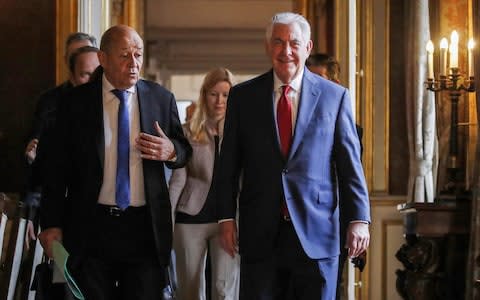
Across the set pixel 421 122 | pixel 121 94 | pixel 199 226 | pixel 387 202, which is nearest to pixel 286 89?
pixel 121 94

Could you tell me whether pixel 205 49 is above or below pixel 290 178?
above

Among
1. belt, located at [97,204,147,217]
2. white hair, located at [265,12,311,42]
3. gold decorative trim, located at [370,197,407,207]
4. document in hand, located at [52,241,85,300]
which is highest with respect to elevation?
white hair, located at [265,12,311,42]

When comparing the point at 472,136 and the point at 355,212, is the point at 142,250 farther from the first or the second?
the point at 472,136

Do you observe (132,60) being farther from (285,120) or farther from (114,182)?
(285,120)

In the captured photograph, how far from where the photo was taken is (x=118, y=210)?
430 cm

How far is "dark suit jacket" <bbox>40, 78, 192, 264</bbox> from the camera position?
4.34m

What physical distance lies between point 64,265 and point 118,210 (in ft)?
0.96

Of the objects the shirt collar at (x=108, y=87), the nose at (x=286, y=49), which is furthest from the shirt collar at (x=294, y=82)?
the shirt collar at (x=108, y=87)

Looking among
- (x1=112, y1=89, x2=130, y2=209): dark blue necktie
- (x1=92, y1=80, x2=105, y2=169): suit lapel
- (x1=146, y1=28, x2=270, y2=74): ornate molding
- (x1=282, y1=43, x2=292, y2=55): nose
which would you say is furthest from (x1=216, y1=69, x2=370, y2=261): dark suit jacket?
(x1=146, y1=28, x2=270, y2=74): ornate molding

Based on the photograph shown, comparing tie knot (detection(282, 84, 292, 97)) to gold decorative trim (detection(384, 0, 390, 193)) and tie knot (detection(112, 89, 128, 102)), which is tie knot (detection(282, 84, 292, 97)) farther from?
gold decorative trim (detection(384, 0, 390, 193))

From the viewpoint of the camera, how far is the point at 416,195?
29.0ft

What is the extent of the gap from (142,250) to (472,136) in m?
4.16

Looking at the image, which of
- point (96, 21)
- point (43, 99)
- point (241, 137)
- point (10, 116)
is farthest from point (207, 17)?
point (241, 137)

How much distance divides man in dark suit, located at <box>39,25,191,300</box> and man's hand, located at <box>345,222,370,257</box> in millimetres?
722
